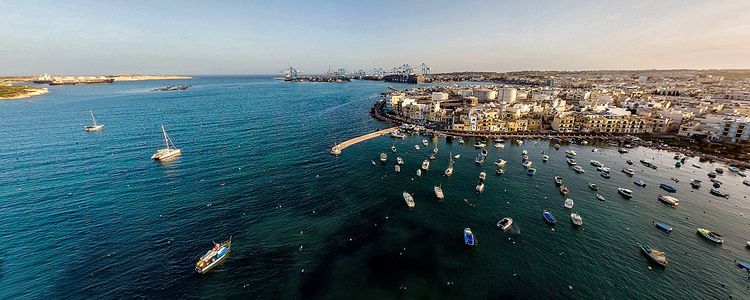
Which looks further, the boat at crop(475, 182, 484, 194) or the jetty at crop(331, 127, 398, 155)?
the jetty at crop(331, 127, 398, 155)

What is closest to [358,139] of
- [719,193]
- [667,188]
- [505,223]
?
[505,223]

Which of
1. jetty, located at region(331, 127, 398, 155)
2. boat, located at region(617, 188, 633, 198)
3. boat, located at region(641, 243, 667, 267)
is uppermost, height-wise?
jetty, located at region(331, 127, 398, 155)

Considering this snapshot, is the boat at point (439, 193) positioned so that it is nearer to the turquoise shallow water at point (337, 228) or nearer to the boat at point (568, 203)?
the turquoise shallow water at point (337, 228)

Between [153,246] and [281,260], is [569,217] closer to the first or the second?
[281,260]

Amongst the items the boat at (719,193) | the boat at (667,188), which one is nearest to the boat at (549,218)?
the boat at (667,188)

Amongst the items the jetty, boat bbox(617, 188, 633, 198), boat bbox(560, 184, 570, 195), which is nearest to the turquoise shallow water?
boat bbox(617, 188, 633, 198)

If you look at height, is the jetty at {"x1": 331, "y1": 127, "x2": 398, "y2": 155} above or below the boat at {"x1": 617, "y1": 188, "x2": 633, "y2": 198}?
above

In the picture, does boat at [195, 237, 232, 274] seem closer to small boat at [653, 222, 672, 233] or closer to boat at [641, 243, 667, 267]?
boat at [641, 243, 667, 267]
